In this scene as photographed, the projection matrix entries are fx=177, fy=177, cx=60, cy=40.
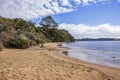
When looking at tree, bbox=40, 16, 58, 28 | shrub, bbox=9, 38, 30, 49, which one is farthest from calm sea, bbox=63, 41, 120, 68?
tree, bbox=40, 16, 58, 28

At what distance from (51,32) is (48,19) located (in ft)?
20.4

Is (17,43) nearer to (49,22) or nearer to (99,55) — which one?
(99,55)

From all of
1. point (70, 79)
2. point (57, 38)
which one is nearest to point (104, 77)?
point (70, 79)

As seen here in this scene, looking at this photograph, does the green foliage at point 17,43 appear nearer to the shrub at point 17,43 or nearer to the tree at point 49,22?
the shrub at point 17,43

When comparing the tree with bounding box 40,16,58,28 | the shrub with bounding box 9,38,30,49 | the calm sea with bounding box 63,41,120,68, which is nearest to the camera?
the calm sea with bounding box 63,41,120,68

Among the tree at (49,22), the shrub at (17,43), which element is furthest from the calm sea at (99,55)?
the tree at (49,22)

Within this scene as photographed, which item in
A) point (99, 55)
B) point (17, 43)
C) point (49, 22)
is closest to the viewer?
point (99, 55)

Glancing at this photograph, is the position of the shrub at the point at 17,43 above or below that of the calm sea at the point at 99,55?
above

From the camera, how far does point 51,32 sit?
263 ft

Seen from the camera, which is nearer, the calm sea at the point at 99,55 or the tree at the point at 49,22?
the calm sea at the point at 99,55

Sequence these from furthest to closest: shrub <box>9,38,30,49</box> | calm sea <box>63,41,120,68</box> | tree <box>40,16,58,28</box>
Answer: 1. tree <box>40,16,58,28</box>
2. shrub <box>9,38,30,49</box>
3. calm sea <box>63,41,120,68</box>

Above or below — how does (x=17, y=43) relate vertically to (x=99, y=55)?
above

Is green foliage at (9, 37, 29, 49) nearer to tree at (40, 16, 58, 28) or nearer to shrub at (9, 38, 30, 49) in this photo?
shrub at (9, 38, 30, 49)

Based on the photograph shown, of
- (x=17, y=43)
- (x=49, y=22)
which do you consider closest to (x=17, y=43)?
(x=17, y=43)
